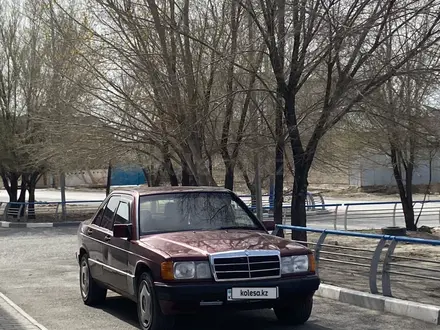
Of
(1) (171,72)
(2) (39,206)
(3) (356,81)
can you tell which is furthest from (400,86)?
(2) (39,206)

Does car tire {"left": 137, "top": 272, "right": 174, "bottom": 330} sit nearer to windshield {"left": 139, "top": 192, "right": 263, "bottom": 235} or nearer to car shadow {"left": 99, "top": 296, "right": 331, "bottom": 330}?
car shadow {"left": 99, "top": 296, "right": 331, "bottom": 330}

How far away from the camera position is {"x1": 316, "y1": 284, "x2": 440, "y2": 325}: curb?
828 centimetres

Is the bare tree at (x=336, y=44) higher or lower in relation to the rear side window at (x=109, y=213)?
higher

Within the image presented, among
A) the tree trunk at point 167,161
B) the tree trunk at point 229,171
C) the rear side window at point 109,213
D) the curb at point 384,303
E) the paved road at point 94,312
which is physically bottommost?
the paved road at point 94,312

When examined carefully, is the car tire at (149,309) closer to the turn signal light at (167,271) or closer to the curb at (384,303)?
the turn signal light at (167,271)

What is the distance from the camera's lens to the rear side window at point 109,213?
9.77 m

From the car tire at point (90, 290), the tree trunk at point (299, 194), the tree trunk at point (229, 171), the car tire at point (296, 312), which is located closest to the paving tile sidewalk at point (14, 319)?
the car tire at point (90, 290)

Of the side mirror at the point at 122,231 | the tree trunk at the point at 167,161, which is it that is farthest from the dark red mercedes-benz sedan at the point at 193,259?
the tree trunk at the point at 167,161

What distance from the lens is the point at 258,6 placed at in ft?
41.0

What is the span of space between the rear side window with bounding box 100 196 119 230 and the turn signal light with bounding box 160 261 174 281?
7.26 feet

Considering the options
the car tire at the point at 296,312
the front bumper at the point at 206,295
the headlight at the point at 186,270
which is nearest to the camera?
the front bumper at the point at 206,295

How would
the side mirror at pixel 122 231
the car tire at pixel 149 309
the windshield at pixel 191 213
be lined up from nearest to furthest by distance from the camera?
1. the car tire at pixel 149 309
2. the side mirror at pixel 122 231
3. the windshield at pixel 191 213

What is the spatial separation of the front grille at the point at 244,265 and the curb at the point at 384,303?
5.87 feet

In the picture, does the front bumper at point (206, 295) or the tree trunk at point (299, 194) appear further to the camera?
the tree trunk at point (299, 194)
